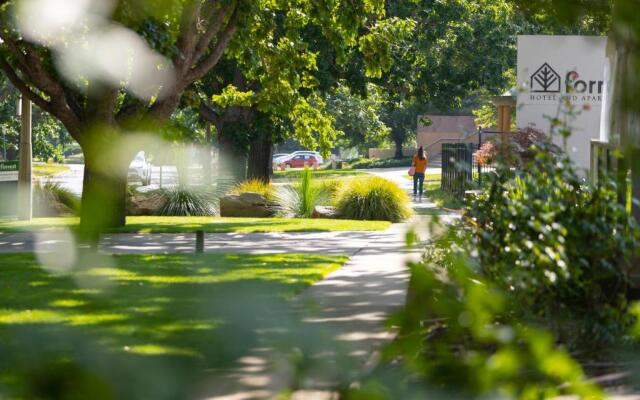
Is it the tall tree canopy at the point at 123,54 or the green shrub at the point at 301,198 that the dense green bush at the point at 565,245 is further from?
the green shrub at the point at 301,198

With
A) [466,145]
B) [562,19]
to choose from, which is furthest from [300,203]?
[562,19]

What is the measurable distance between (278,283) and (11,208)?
15944 millimetres

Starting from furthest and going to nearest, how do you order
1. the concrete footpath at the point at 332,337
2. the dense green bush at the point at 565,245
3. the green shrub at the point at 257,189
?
the green shrub at the point at 257,189
the dense green bush at the point at 565,245
the concrete footpath at the point at 332,337

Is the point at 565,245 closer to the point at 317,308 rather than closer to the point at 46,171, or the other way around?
the point at 317,308

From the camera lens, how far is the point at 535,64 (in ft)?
82.7

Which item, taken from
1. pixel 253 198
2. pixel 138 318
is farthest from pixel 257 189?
pixel 138 318

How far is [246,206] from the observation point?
84.9ft

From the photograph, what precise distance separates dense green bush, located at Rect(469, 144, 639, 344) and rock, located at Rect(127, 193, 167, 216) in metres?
20.0

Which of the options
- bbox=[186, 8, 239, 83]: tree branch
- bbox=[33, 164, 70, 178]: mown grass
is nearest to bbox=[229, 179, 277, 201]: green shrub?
bbox=[186, 8, 239, 83]: tree branch

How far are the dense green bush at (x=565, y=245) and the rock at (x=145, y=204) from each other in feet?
65.7

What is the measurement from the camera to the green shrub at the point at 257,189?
26281mm

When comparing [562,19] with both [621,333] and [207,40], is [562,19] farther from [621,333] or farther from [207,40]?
[207,40]

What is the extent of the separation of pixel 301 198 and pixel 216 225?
4.66 meters

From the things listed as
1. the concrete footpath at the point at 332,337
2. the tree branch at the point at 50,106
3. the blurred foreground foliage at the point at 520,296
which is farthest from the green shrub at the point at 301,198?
the blurred foreground foliage at the point at 520,296
